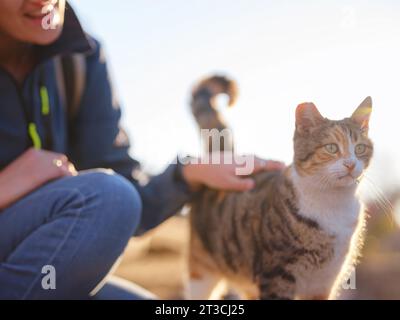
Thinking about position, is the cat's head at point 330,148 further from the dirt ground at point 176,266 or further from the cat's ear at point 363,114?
the dirt ground at point 176,266

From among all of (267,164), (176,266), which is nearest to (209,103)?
(267,164)

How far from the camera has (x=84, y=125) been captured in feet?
5.53

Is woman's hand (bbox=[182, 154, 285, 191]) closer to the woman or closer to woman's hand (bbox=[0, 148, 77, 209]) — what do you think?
the woman

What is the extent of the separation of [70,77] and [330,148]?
81cm

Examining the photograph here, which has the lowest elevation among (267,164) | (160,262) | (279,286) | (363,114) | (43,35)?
(160,262)

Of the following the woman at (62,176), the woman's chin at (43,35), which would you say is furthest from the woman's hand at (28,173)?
the woman's chin at (43,35)

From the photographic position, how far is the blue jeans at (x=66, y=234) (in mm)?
1212

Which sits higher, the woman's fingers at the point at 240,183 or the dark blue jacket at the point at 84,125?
the dark blue jacket at the point at 84,125

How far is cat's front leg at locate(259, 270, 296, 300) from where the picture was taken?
4.47 feet

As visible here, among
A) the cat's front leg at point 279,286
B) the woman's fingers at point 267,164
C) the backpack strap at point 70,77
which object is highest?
the backpack strap at point 70,77

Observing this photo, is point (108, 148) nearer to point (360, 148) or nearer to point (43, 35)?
point (43, 35)

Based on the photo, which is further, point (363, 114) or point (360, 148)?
point (360, 148)
